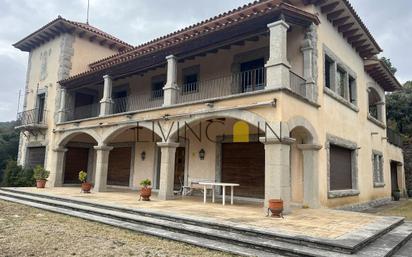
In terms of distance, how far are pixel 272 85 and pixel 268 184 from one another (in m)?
2.63

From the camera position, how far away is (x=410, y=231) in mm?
7293

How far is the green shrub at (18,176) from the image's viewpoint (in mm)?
17000

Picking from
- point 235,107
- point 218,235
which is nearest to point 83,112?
point 235,107

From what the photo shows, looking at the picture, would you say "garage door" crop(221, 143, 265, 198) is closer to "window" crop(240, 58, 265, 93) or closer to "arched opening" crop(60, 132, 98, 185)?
"window" crop(240, 58, 265, 93)

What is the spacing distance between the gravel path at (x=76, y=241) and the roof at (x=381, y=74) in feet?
43.3

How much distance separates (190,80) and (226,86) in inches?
86.7

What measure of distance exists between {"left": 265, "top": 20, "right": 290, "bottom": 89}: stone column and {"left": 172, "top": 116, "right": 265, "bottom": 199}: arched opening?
2740mm

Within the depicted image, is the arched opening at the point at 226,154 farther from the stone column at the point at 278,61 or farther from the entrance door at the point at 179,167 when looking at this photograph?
the stone column at the point at 278,61

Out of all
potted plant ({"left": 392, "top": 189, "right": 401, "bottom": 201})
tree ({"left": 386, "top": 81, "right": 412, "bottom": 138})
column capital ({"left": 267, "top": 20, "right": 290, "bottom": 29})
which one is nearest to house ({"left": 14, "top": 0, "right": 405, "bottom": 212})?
column capital ({"left": 267, "top": 20, "right": 290, "bottom": 29})

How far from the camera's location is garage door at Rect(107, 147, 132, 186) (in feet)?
55.0

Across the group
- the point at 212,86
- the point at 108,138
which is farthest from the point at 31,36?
the point at 212,86

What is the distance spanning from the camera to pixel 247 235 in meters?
6.01

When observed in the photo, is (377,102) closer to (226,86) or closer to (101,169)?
(226,86)

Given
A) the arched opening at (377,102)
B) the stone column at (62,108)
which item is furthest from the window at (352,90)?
the stone column at (62,108)
